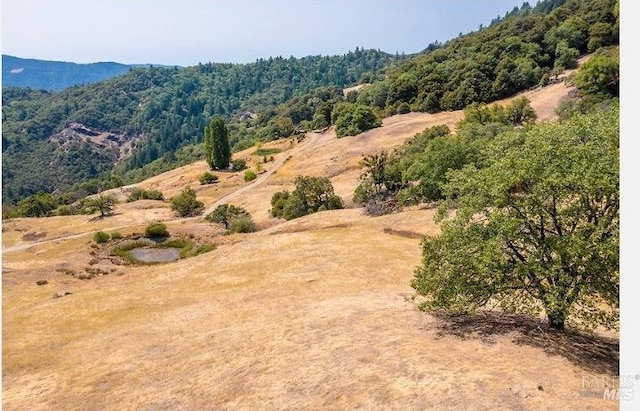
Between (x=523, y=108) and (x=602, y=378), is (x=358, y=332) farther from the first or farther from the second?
(x=523, y=108)

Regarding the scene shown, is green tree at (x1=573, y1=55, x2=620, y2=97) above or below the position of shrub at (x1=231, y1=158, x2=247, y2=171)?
above

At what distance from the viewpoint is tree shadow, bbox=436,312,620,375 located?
22766 mm

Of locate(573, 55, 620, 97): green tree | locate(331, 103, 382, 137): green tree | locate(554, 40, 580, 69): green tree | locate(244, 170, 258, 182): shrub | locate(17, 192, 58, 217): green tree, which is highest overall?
locate(554, 40, 580, 69): green tree

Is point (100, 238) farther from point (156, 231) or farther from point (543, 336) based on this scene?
point (543, 336)

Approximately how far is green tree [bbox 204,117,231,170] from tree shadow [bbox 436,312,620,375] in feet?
417

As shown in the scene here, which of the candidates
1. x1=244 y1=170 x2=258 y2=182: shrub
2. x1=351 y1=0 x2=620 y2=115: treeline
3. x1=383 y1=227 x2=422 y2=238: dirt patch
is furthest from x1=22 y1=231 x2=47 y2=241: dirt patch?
x1=351 y1=0 x2=620 y2=115: treeline

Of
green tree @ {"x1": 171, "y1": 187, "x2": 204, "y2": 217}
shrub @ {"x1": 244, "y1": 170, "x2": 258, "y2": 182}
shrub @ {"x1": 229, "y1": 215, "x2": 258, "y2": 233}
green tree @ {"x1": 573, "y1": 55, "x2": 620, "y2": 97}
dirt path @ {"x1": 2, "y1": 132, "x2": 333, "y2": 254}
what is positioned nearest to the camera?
shrub @ {"x1": 229, "y1": 215, "x2": 258, "y2": 233}

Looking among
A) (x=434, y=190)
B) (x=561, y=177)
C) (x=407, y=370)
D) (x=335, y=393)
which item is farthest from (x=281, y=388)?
(x=434, y=190)

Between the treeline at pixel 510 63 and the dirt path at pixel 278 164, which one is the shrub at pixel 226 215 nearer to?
the dirt path at pixel 278 164

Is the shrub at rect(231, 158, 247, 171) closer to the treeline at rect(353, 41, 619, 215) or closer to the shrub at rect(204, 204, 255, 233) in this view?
the treeline at rect(353, 41, 619, 215)

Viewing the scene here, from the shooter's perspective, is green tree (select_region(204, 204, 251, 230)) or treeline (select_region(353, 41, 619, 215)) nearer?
treeline (select_region(353, 41, 619, 215))

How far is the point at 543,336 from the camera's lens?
25.1 metres

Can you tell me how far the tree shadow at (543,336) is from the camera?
74.7 ft

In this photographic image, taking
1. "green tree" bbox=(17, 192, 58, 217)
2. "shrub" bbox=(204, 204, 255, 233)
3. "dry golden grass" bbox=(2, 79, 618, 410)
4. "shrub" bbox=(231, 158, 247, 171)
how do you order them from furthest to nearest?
"shrub" bbox=(231, 158, 247, 171) < "green tree" bbox=(17, 192, 58, 217) < "shrub" bbox=(204, 204, 255, 233) < "dry golden grass" bbox=(2, 79, 618, 410)
